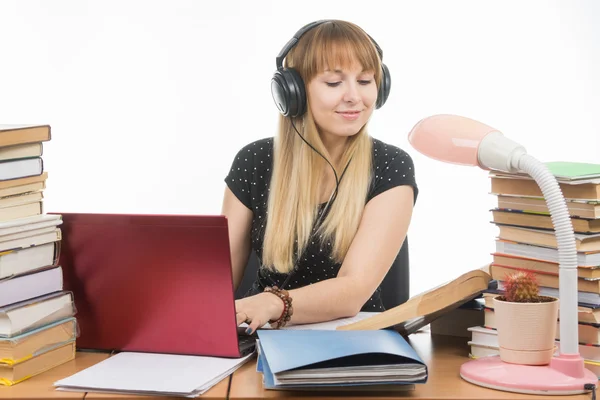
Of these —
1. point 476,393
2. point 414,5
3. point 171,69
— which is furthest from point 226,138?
point 476,393

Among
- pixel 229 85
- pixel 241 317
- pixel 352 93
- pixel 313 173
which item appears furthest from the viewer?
pixel 229 85

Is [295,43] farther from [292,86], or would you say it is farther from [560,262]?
[560,262]

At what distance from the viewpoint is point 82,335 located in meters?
1.26

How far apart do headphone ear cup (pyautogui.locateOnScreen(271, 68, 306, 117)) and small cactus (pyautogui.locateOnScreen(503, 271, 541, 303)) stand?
0.84 m

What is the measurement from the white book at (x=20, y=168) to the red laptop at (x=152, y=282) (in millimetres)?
81

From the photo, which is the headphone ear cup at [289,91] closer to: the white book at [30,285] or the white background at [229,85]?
the white book at [30,285]

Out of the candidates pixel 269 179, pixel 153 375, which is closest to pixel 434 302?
pixel 153 375

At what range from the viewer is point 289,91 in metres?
1.77

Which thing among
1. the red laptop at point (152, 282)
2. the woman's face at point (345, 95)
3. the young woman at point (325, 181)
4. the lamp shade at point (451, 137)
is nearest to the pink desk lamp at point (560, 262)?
the lamp shade at point (451, 137)

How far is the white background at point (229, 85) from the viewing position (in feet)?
11.2

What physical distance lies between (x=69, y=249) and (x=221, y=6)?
7.77ft

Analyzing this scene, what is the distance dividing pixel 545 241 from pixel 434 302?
0.60 feet

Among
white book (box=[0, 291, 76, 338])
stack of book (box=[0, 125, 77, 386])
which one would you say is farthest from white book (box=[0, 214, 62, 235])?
white book (box=[0, 291, 76, 338])

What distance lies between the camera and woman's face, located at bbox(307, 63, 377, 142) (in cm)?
174
